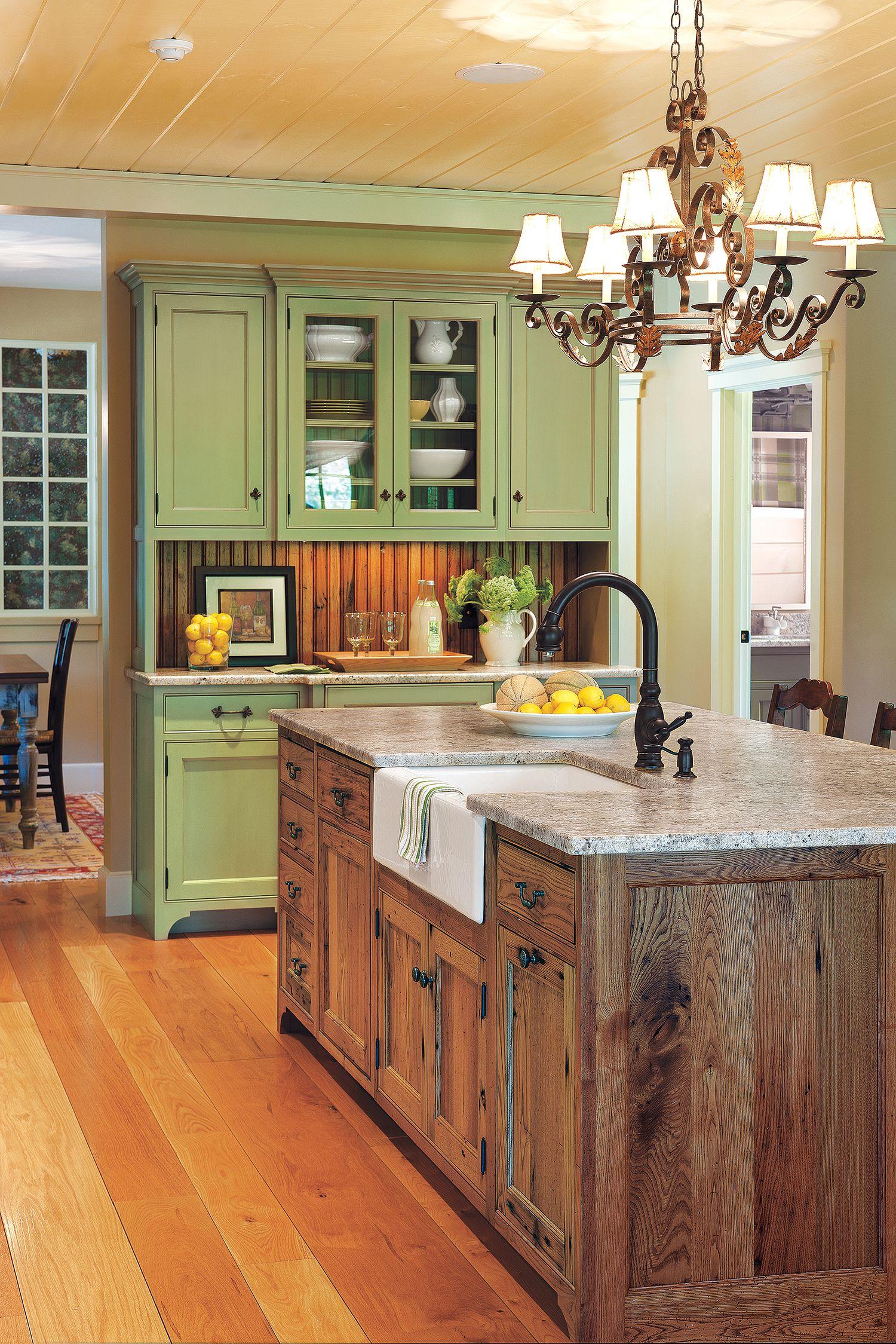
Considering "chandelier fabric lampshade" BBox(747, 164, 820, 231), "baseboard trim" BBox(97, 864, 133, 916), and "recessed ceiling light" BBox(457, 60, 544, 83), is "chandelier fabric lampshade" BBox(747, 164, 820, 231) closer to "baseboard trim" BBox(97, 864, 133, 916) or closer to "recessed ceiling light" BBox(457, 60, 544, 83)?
"recessed ceiling light" BBox(457, 60, 544, 83)

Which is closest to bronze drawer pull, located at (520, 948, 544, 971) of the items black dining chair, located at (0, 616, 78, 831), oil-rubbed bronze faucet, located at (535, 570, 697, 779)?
oil-rubbed bronze faucet, located at (535, 570, 697, 779)

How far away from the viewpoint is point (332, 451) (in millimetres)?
5465

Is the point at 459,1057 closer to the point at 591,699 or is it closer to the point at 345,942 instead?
the point at 345,942

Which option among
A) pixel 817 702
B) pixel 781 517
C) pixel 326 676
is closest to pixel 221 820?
pixel 326 676

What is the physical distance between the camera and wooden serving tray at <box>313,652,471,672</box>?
17.7ft

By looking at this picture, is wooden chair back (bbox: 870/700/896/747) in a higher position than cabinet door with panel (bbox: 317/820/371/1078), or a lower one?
higher

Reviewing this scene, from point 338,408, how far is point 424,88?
142 centimetres

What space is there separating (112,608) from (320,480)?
923mm

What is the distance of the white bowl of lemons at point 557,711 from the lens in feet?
11.9

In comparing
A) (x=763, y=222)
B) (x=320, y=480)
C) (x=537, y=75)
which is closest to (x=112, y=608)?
(x=320, y=480)

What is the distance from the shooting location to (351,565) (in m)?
5.79

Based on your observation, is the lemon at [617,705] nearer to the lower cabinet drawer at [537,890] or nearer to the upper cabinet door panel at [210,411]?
the lower cabinet drawer at [537,890]

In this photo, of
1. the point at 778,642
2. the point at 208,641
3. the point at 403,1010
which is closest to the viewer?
the point at 403,1010

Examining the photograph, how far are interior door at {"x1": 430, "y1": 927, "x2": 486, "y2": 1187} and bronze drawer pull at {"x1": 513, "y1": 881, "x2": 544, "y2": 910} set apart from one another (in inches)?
9.4
